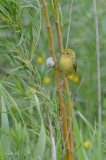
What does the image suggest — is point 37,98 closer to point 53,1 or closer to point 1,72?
point 53,1

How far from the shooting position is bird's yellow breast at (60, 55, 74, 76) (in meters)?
2.47

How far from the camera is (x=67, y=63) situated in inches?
98.3

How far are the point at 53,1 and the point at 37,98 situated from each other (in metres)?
0.44

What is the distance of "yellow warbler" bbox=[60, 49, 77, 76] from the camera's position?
2475 mm

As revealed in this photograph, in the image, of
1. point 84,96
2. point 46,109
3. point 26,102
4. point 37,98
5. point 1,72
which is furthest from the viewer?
point 1,72

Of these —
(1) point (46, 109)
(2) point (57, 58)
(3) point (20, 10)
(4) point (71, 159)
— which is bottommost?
(4) point (71, 159)

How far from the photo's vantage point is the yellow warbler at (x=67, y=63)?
2.47 meters

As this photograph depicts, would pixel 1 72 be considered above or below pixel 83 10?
below

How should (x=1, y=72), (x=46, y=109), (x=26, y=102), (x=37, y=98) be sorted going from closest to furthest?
(x=37, y=98)
(x=46, y=109)
(x=26, y=102)
(x=1, y=72)

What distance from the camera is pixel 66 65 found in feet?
8.18

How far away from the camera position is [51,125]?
2.42 m

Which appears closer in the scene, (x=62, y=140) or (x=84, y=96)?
(x=62, y=140)

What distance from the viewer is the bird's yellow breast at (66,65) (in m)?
2.47

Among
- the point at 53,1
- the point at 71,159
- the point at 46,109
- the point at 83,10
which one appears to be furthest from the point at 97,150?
the point at 83,10
